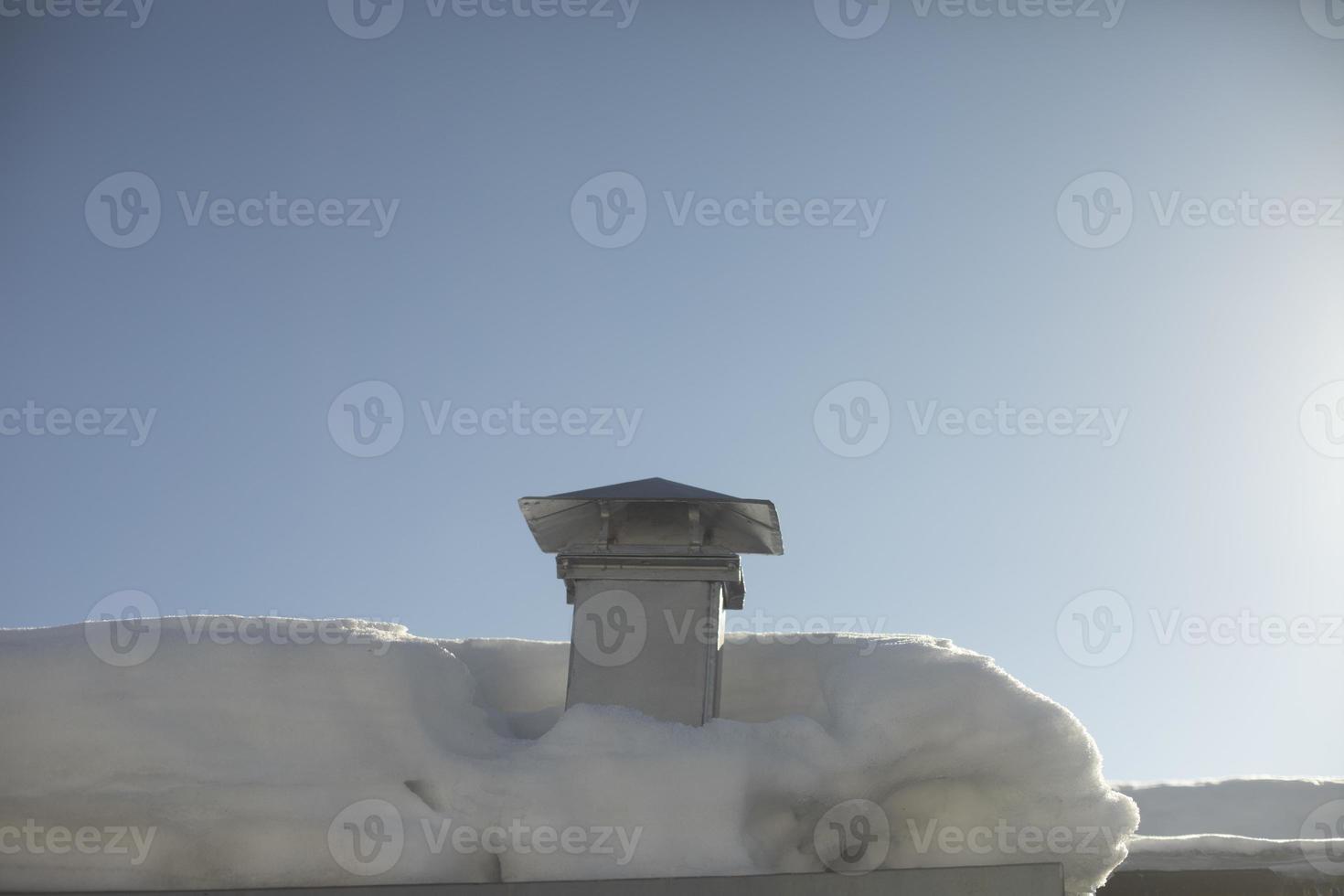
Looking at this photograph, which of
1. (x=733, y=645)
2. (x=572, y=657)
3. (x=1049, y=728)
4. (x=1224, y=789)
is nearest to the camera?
(x=1049, y=728)

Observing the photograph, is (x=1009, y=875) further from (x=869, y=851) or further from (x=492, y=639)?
(x=492, y=639)

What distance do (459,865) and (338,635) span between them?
63.4 inches

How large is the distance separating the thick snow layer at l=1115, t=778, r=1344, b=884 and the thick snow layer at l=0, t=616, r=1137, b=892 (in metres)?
1.48

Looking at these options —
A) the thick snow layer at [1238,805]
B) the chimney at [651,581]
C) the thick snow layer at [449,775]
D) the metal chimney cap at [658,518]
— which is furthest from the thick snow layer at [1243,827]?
the metal chimney cap at [658,518]

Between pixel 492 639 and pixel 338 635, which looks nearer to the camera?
pixel 338 635

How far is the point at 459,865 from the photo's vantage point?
6141 millimetres

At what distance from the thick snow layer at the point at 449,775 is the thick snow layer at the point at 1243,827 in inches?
58.3

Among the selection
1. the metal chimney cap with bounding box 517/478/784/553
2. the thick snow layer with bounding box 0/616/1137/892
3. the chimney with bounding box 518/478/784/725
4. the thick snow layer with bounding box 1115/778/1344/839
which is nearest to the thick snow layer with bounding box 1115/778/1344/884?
the thick snow layer with bounding box 1115/778/1344/839

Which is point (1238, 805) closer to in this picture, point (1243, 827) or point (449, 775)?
point (1243, 827)

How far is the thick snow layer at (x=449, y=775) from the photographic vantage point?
6.13 meters

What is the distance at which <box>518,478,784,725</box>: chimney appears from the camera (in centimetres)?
704

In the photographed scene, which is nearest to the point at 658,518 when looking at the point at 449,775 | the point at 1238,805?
the point at 449,775

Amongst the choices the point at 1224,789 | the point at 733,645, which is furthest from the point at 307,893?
the point at 1224,789

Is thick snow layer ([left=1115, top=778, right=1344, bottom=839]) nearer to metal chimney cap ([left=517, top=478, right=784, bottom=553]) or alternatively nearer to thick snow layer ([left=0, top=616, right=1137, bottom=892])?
thick snow layer ([left=0, top=616, right=1137, bottom=892])
